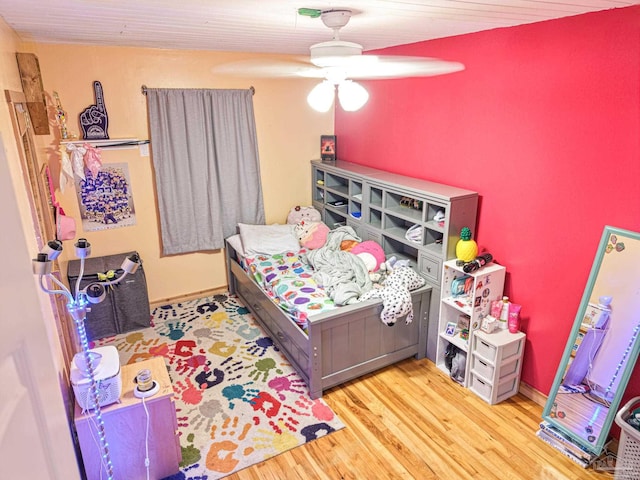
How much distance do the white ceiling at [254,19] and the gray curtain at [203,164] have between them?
27.1 inches

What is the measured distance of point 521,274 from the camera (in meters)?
2.90

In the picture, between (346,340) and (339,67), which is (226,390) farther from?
(339,67)

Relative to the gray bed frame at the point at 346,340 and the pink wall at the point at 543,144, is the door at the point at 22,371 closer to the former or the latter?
the gray bed frame at the point at 346,340

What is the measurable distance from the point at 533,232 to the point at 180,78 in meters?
3.16

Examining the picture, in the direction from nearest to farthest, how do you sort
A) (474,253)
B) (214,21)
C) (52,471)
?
(52,471), (214,21), (474,253)

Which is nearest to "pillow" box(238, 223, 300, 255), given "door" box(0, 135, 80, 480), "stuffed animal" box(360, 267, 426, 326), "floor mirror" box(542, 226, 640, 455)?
"stuffed animal" box(360, 267, 426, 326)

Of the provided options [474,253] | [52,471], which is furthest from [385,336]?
[52,471]

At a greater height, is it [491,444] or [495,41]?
[495,41]

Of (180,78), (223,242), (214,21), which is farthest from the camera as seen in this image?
(223,242)

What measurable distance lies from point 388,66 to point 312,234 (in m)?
2.29

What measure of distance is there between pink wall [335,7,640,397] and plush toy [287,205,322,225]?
4.57ft

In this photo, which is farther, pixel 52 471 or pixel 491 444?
pixel 491 444

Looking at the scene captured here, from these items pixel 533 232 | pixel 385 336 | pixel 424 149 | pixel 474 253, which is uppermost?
pixel 424 149

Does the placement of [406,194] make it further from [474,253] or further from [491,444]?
[491,444]
